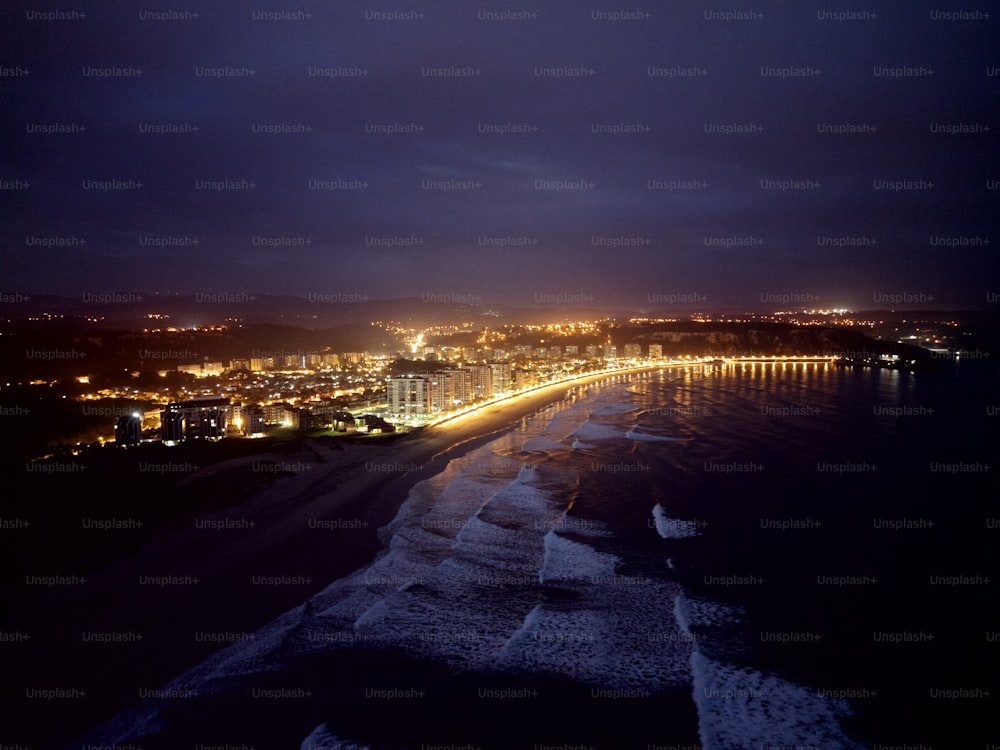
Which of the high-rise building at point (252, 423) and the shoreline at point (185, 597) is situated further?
the high-rise building at point (252, 423)

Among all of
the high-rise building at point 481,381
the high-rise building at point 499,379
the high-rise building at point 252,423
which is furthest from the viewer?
the high-rise building at point 499,379

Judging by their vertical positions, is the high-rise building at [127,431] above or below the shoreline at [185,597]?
above

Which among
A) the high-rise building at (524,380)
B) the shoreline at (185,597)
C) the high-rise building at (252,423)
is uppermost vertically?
the high-rise building at (524,380)

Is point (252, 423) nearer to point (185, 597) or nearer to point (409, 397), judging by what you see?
point (409, 397)

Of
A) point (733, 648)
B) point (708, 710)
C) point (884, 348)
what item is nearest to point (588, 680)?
point (708, 710)

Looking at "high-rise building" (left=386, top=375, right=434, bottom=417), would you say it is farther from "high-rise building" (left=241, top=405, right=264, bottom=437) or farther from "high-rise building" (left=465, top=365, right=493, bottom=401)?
"high-rise building" (left=241, top=405, right=264, bottom=437)

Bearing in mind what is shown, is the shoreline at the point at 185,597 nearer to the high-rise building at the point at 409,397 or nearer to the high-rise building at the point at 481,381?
the high-rise building at the point at 409,397

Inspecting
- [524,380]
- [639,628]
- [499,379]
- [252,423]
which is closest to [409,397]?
[252,423]

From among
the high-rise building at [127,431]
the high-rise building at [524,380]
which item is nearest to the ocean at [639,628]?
the high-rise building at [127,431]
